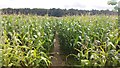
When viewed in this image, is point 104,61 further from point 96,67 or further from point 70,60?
point 70,60

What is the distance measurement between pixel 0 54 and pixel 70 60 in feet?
4.81

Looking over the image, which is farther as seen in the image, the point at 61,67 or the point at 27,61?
the point at 61,67

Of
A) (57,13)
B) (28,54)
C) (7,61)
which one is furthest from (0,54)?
(57,13)

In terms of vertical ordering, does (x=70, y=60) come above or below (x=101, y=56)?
below

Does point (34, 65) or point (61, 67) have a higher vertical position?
Answer: point (34, 65)

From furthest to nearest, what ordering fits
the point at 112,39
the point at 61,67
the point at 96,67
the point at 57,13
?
the point at 57,13 < the point at 61,67 < the point at 112,39 < the point at 96,67

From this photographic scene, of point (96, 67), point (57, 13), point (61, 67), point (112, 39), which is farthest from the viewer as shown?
point (57, 13)

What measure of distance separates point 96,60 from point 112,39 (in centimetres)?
70

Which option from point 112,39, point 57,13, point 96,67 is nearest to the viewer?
point 96,67

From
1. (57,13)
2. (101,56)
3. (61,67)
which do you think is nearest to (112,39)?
(101,56)

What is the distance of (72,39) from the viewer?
3.38m

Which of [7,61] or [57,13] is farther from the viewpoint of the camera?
[57,13]

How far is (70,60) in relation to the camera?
3422 millimetres

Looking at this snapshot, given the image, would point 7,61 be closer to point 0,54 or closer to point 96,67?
point 0,54
